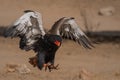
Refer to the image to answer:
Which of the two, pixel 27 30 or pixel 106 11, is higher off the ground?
pixel 27 30

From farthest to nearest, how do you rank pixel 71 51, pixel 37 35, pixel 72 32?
1. pixel 71 51
2. pixel 72 32
3. pixel 37 35

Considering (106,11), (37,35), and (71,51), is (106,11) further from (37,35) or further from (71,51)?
(37,35)

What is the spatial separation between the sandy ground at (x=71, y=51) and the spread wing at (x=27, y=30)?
3.02ft

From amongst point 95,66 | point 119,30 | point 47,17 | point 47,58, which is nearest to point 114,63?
point 95,66

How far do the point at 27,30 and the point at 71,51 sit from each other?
19.9 ft

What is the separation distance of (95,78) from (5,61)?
122 inches

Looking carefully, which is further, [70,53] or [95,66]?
[70,53]

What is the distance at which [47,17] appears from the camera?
80.6ft

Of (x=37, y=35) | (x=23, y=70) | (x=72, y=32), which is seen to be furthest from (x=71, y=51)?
(x=37, y=35)

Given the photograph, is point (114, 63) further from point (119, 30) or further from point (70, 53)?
point (119, 30)

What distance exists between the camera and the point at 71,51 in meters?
17.1

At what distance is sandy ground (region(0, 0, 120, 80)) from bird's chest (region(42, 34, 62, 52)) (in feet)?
3.95

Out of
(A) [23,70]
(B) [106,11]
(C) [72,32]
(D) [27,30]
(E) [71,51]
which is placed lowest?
(B) [106,11]

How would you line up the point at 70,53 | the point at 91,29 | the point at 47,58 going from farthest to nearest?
the point at 91,29 → the point at 70,53 → the point at 47,58
